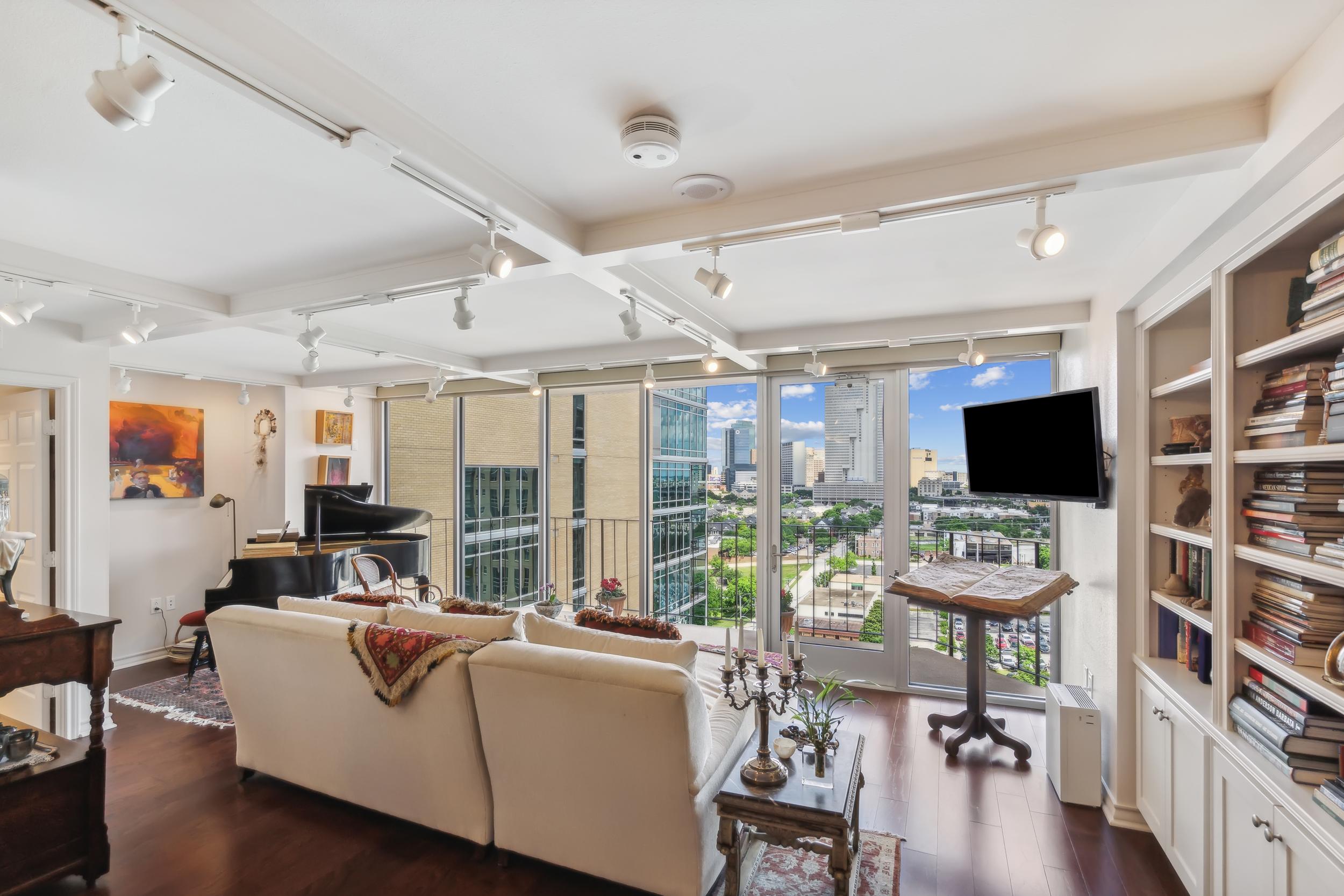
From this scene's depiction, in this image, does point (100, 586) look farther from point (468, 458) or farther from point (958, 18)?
point (958, 18)

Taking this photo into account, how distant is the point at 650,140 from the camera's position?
1.66m

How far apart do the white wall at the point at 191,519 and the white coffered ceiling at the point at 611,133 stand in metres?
3.06

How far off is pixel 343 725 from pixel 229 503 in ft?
13.5

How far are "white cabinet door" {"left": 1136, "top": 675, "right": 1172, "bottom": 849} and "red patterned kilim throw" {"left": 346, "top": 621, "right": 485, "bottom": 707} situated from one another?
8.60 feet

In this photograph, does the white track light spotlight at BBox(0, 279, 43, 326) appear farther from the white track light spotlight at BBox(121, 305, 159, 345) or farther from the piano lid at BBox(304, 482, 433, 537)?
the piano lid at BBox(304, 482, 433, 537)

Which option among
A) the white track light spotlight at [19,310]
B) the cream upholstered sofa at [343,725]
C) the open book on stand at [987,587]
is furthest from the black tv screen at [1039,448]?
the white track light spotlight at [19,310]

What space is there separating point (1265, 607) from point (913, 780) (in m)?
1.83

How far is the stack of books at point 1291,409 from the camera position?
65.8 inches

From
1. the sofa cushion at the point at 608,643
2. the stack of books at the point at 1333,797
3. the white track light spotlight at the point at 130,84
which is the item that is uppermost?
the white track light spotlight at the point at 130,84

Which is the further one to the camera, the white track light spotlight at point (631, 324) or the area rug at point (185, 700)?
the area rug at point (185, 700)

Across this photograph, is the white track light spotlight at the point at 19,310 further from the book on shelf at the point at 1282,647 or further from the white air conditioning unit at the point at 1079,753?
the white air conditioning unit at the point at 1079,753

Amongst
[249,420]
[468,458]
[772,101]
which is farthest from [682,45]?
[249,420]

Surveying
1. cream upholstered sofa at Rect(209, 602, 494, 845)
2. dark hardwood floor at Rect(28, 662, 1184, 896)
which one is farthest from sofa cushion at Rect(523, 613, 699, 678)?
dark hardwood floor at Rect(28, 662, 1184, 896)

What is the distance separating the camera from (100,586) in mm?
3934
